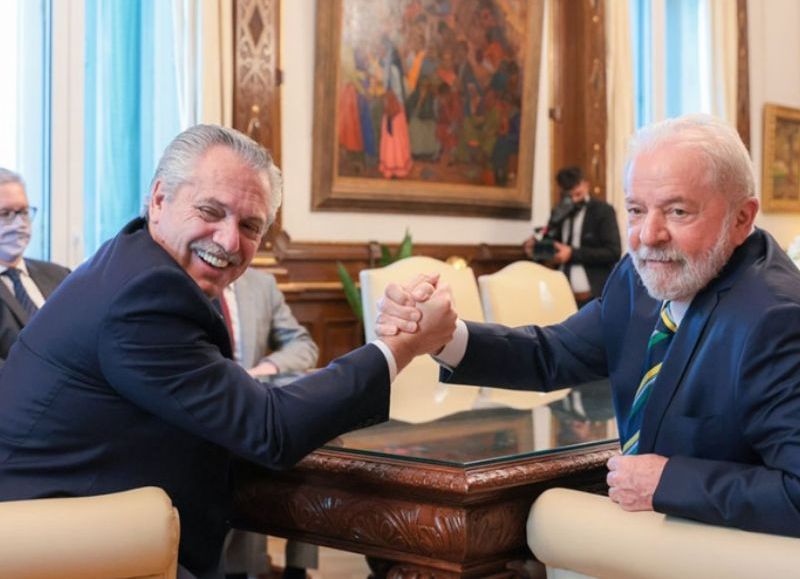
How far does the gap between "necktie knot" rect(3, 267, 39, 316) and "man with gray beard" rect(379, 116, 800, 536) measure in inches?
97.9

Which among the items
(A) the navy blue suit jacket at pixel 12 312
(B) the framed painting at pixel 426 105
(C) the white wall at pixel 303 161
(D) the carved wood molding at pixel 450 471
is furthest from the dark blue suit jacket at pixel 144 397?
(B) the framed painting at pixel 426 105

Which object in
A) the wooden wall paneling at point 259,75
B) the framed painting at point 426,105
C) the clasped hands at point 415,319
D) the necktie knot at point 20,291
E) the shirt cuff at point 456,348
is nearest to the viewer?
the clasped hands at point 415,319

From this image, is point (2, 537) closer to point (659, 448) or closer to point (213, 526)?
point (213, 526)

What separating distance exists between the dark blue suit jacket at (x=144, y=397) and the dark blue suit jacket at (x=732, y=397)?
Answer: 556mm

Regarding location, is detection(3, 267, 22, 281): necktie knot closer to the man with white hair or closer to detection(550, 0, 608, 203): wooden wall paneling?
the man with white hair

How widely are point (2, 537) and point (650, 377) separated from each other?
4.04ft

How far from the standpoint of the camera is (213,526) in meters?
2.32

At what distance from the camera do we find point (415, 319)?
8.11ft

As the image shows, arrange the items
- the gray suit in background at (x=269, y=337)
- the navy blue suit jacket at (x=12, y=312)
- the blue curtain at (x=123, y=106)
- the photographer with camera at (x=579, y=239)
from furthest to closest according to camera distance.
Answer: the photographer with camera at (x=579, y=239) < the blue curtain at (x=123, y=106) < the gray suit in background at (x=269, y=337) < the navy blue suit jacket at (x=12, y=312)

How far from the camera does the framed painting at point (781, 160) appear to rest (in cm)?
1079

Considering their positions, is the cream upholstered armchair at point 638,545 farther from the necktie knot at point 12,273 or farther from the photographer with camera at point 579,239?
the photographer with camera at point 579,239

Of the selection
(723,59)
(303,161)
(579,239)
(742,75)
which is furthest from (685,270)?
(742,75)

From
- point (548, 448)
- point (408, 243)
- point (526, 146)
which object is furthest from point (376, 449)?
point (526, 146)

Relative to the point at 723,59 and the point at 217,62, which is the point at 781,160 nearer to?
the point at 723,59
